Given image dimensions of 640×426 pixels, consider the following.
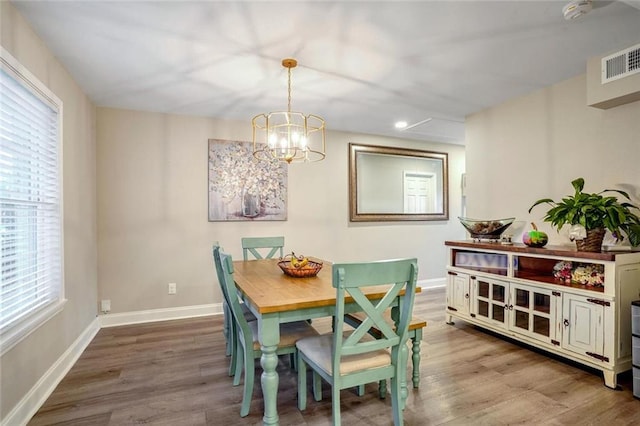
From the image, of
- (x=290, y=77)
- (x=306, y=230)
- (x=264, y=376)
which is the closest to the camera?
(x=264, y=376)

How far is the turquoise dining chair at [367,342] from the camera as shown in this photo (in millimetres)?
1594

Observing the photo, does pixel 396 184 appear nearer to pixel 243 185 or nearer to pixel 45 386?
pixel 243 185

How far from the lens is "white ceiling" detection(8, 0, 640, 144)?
6.52 ft

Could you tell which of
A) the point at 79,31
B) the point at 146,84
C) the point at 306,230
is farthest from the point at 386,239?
the point at 79,31

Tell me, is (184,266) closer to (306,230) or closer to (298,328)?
(306,230)

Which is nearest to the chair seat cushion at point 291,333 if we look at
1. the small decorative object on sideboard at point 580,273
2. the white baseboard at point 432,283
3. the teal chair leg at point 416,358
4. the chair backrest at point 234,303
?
the chair backrest at point 234,303

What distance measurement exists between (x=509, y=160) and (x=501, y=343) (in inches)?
77.0

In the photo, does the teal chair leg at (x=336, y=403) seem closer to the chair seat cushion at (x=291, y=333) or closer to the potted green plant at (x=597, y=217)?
the chair seat cushion at (x=291, y=333)

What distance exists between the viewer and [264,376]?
5.80ft

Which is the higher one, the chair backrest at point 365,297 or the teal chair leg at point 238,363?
the chair backrest at point 365,297

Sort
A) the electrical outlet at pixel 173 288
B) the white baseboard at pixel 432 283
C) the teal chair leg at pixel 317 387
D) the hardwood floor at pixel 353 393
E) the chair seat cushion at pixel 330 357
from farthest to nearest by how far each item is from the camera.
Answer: the white baseboard at pixel 432 283 → the electrical outlet at pixel 173 288 → the teal chair leg at pixel 317 387 → the hardwood floor at pixel 353 393 → the chair seat cushion at pixel 330 357

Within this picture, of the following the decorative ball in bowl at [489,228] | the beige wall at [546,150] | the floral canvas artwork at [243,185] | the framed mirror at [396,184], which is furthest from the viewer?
the framed mirror at [396,184]

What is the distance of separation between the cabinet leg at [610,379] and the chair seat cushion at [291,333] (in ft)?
6.82

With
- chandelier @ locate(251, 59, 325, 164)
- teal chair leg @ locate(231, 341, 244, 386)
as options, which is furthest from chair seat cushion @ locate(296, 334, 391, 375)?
chandelier @ locate(251, 59, 325, 164)
